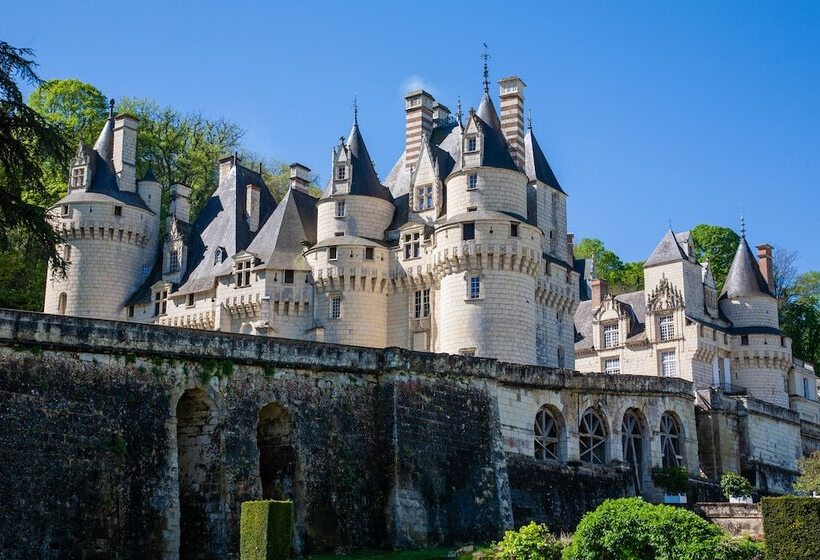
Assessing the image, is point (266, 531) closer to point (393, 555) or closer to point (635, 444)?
point (393, 555)

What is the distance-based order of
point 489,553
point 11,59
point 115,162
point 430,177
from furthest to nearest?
1. point 115,162
2. point 430,177
3. point 489,553
4. point 11,59

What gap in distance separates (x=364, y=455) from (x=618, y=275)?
55.1 meters

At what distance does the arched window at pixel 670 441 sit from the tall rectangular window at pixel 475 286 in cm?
908

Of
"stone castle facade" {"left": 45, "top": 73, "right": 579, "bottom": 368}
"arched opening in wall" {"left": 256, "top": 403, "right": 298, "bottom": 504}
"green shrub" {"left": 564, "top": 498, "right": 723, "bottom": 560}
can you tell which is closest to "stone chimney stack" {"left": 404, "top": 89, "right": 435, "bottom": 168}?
"stone castle facade" {"left": 45, "top": 73, "right": 579, "bottom": 368}

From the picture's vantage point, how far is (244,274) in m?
50.0

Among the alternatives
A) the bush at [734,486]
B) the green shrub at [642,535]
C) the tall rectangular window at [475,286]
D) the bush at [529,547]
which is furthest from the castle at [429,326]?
the green shrub at [642,535]

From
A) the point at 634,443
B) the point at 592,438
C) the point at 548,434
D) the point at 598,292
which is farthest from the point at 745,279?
the point at 548,434

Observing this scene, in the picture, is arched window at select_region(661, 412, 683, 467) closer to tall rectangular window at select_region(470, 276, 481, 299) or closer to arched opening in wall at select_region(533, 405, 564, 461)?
arched opening in wall at select_region(533, 405, 564, 461)

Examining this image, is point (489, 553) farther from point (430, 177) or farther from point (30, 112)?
point (430, 177)

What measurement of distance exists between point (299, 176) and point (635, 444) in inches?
968

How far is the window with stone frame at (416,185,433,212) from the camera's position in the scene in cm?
4850

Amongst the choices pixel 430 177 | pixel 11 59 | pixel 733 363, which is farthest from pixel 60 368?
pixel 733 363

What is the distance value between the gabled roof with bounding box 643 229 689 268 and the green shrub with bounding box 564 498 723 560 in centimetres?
3373

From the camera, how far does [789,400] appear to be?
58.7m
